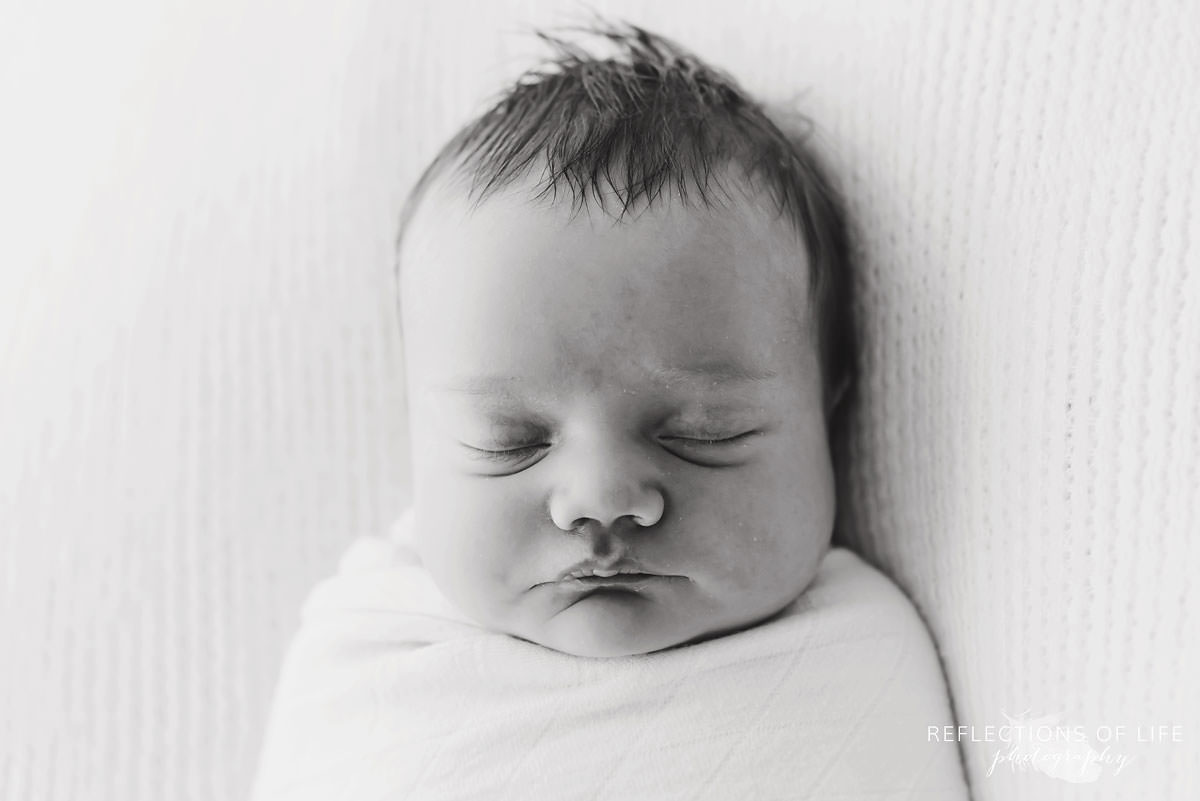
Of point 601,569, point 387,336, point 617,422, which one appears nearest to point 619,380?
point 617,422

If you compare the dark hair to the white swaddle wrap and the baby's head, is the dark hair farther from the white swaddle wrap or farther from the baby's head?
the white swaddle wrap

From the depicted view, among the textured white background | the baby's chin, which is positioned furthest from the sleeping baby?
the textured white background

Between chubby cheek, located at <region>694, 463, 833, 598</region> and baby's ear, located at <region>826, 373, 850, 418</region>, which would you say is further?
baby's ear, located at <region>826, 373, 850, 418</region>

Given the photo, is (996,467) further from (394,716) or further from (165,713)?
(165,713)

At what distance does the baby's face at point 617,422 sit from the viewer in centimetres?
89

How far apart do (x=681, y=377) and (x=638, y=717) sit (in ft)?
0.89

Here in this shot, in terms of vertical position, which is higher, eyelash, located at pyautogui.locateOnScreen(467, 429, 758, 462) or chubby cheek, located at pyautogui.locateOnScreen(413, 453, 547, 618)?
eyelash, located at pyautogui.locateOnScreen(467, 429, 758, 462)

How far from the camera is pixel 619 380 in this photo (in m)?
0.89

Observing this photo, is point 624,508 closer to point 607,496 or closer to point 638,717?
point 607,496

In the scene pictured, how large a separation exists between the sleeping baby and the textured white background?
104 mm

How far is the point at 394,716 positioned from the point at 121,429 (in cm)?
44

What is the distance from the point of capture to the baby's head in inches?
34.9

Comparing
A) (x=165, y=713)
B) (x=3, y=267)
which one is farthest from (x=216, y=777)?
(x=3, y=267)

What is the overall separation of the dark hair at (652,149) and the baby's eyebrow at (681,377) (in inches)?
4.6
